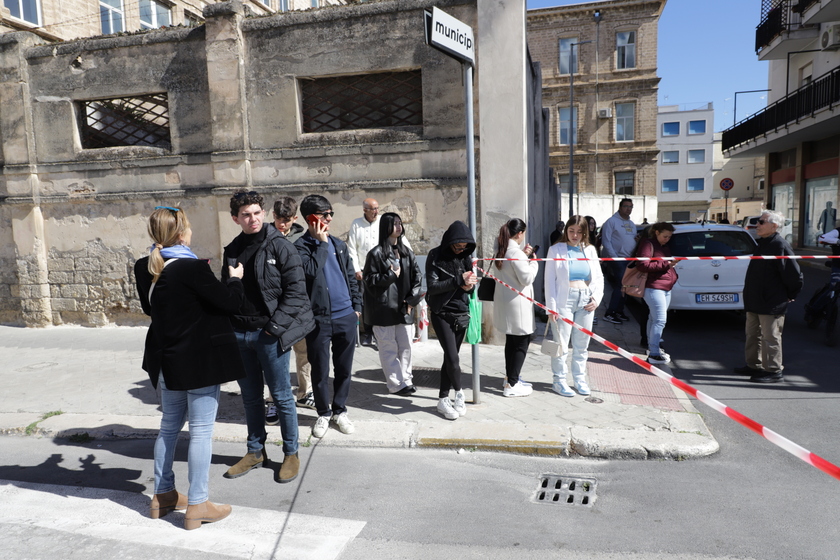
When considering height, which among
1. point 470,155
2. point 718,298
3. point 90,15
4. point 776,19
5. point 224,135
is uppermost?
point 776,19

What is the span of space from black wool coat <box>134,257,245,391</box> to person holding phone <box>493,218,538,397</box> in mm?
2820

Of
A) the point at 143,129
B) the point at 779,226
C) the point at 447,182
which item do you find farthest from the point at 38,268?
the point at 779,226

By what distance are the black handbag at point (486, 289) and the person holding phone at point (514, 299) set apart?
93mm

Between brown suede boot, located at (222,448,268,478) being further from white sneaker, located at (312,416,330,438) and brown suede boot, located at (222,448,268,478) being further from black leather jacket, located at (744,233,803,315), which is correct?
black leather jacket, located at (744,233,803,315)

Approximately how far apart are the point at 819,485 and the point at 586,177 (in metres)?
33.1

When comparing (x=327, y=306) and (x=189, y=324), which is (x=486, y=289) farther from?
(x=189, y=324)

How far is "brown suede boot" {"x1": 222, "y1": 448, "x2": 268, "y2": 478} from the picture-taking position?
4156 mm

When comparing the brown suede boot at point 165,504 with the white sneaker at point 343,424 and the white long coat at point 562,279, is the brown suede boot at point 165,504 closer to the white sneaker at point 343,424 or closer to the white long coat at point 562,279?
the white sneaker at point 343,424

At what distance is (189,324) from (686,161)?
49806 mm

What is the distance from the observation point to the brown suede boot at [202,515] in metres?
3.41

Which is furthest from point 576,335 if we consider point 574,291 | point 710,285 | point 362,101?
point 362,101

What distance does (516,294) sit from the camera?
18.2 ft

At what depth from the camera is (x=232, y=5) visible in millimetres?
8180

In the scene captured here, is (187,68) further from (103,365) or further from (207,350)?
(207,350)
